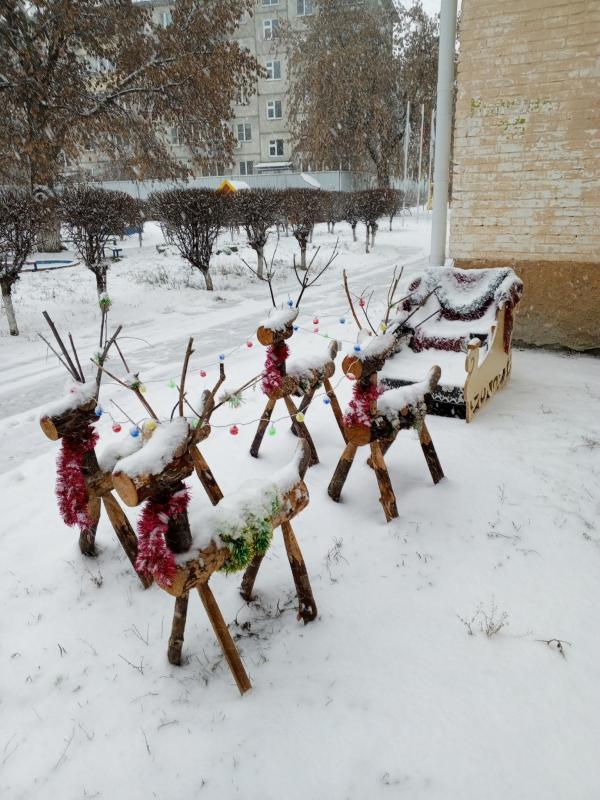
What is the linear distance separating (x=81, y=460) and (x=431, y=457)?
2.23 meters

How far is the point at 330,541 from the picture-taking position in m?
3.07

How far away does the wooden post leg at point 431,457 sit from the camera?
3408 millimetres

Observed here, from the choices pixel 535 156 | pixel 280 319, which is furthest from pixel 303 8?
pixel 280 319

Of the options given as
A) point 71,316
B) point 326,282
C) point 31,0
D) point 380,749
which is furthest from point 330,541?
point 31,0

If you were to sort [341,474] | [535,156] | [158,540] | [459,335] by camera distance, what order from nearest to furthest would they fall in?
1. [158,540]
2. [341,474]
3. [459,335]
4. [535,156]

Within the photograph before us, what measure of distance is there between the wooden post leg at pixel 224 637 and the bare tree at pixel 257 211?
1075cm

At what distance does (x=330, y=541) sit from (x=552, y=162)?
521 cm

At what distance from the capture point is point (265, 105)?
37312mm

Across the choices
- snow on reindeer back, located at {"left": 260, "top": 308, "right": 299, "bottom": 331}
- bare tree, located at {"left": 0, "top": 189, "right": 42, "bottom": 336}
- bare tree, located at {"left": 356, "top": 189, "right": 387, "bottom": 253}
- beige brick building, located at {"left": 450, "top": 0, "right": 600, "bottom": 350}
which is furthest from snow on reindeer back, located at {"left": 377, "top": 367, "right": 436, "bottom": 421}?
bare tree, located at {"left": 356, "top": 189, "right": 387, "bottom": 253}

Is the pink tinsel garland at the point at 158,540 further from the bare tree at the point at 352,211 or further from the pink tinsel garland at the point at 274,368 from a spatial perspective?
the bare tree at the point at 352,211

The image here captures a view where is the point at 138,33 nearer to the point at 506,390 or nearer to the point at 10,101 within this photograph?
the point at 10,101

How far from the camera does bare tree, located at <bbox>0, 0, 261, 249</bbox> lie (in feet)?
40.1

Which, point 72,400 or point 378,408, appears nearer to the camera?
point 72,400

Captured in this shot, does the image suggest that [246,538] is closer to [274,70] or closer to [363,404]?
[363,404]
